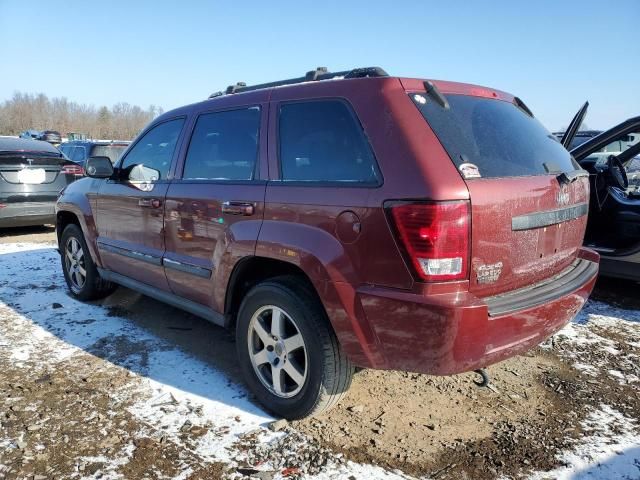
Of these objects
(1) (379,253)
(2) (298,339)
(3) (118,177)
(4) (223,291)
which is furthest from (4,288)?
(1) (379,253)

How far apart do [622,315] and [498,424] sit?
251 cm

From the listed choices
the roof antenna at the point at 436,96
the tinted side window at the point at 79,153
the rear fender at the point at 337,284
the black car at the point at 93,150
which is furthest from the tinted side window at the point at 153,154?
the tinted side window at the point at 79,153

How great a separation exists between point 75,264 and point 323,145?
3.62 m

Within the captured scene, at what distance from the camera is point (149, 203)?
3.66m

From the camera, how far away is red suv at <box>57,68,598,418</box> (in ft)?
7.05

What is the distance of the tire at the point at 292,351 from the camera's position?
8.33ft

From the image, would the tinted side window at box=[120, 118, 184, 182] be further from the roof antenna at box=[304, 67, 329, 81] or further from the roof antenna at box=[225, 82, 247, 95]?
the roof antenna at box=[304, 67, 329, 81]

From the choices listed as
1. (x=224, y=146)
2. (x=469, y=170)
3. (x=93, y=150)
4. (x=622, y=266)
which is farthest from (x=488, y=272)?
(x=93, y=150)

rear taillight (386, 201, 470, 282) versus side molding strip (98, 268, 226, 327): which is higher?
rear taillight (386, 201, 470, 282)

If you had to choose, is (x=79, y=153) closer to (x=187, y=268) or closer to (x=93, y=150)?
(x=93, y=150)

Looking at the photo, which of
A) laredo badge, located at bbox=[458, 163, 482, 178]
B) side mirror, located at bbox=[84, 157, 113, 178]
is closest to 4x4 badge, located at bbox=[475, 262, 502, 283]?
laredo badge, located at bbox=[458, 163, 482, 178]

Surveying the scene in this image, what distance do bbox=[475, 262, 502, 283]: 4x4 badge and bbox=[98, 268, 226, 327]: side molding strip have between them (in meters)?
1.71

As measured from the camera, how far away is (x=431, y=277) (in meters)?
2.12

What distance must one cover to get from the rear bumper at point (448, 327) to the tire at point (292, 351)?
0.32 meters
